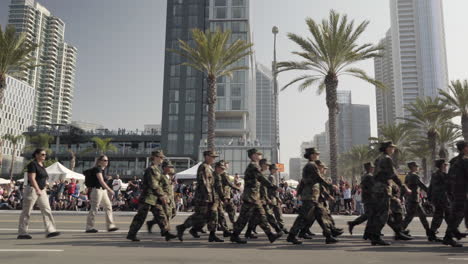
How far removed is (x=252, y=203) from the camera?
7.50 m

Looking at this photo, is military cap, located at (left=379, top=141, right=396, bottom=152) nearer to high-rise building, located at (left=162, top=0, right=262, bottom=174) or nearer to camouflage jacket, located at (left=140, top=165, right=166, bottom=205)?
camouflage jacket, located at (left=140, top=165, right=166, bottom=205)

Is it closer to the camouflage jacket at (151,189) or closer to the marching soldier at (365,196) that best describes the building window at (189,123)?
the marching soldier at (365,196)

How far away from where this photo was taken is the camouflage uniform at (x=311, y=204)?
7.48 metres

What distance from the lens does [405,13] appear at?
500ft

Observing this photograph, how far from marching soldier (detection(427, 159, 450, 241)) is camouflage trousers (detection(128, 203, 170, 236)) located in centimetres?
580

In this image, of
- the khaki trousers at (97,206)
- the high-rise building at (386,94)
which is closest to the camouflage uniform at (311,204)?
the khaki trousers at (97,206)

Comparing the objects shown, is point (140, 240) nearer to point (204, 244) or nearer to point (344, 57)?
point (204, 244)

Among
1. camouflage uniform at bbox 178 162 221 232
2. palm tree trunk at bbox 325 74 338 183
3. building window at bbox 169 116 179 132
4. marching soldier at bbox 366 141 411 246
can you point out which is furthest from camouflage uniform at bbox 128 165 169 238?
building window at bbox 169 116 179 132

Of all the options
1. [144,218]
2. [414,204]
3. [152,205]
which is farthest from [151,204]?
[414,204]

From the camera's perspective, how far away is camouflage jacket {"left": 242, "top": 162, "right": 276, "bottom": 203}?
7.55 meters

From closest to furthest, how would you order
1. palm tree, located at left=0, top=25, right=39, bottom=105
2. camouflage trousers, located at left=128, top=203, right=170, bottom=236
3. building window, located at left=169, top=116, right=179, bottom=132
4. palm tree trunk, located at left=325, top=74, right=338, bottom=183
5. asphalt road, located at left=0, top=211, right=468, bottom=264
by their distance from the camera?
asphalt road, located at left=0, top=211, right=468, bottom=264 < camouflage trousers, located at left=128, top=203, right=170, bottom=236 < palm tree trunk, located at left=325, top=74, right=338, bottom=183 < palm tree, located at left=0, top=25, right=39, bottom=105 < building window, located at left=169, top=116, right=179, bottom=132

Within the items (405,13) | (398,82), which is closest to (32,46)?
(398,82)

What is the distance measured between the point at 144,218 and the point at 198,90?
7299cm

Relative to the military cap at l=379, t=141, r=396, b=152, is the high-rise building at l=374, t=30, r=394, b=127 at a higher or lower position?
higher
